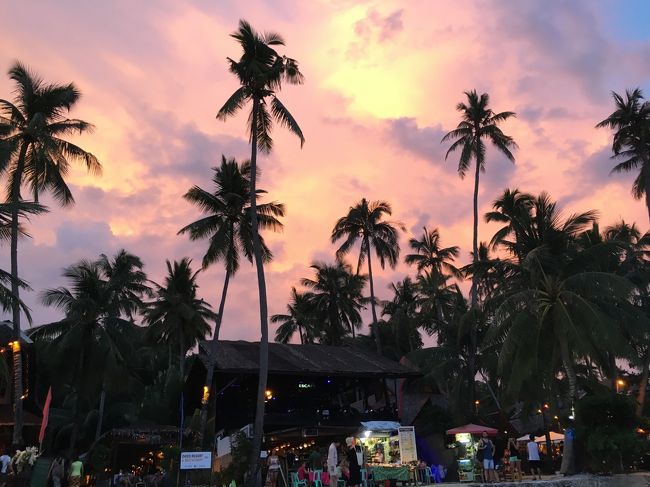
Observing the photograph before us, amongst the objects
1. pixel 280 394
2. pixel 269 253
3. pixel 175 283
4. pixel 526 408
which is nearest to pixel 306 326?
pixel 175 283

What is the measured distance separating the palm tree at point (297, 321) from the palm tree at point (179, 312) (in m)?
8.92

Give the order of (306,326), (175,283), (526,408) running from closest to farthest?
(526,408) < (175,283) < (306,326)

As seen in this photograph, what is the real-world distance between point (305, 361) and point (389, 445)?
7.45 m

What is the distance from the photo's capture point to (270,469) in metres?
20.2

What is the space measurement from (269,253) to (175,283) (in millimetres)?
16436

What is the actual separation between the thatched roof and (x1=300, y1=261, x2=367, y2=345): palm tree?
554 inches

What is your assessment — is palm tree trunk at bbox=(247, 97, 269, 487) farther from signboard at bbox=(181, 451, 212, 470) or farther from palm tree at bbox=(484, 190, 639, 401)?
palm tree at bbox=(484, 190, 639, 401)

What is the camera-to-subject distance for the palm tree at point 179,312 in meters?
43.3

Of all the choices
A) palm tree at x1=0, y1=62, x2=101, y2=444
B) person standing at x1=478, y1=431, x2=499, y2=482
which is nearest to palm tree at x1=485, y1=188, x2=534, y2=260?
person standing at x1=478, y1=431, x2=499, y2=482

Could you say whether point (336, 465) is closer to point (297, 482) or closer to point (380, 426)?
point (297, 482)

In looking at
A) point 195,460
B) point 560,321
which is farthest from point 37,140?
point 560,321

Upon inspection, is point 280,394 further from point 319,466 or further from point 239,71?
point 239,71

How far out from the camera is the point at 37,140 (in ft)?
80.3

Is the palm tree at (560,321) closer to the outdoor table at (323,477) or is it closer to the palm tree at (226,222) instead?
the outdoor table at (323,477)
